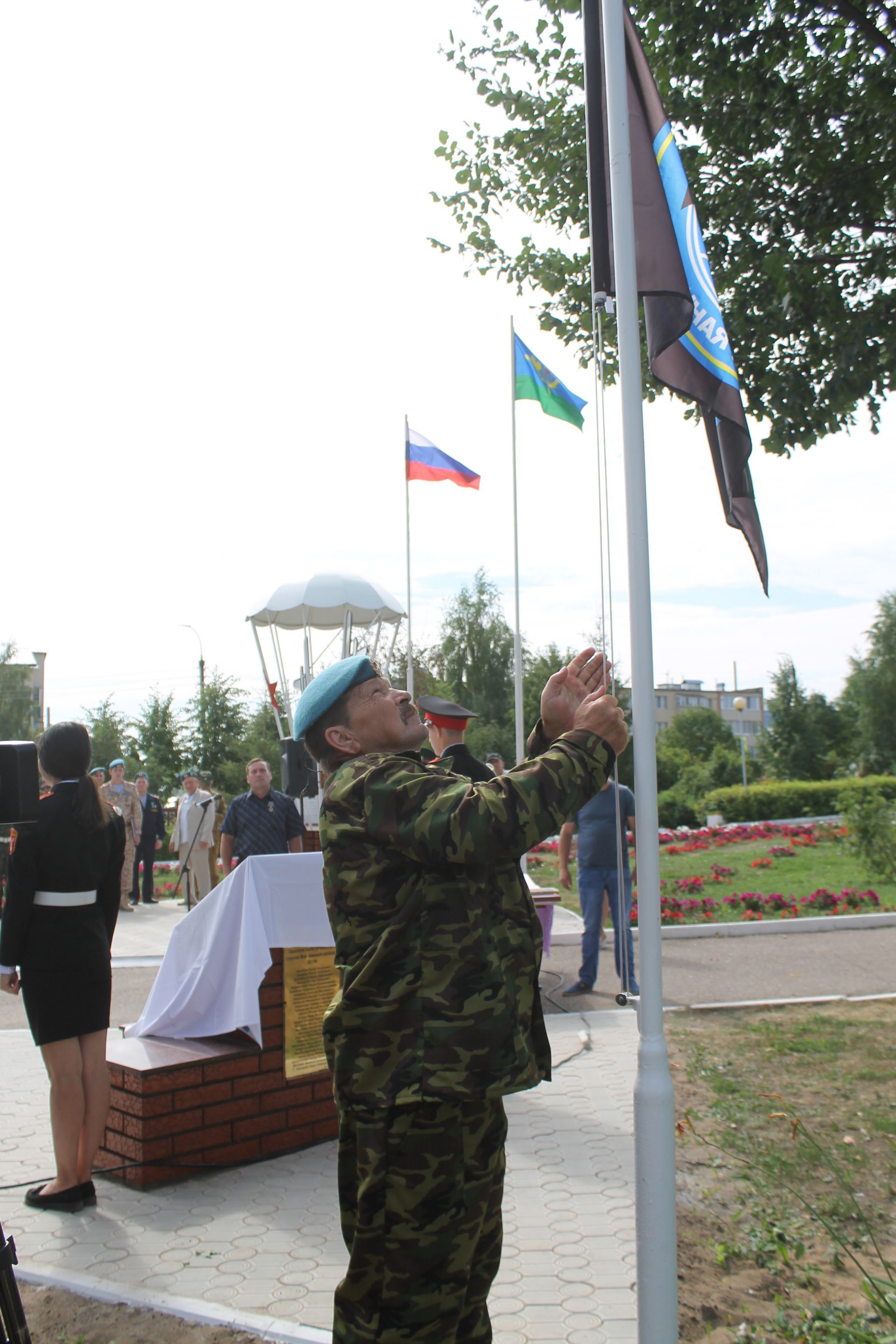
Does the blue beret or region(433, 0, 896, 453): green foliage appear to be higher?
region(433, 0, 896, 453): green foliage

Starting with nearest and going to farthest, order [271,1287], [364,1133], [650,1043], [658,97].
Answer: [364,1133], [650,1043], [658,97], [271,1287]

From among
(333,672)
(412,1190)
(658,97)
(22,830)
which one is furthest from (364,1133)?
(658,97)

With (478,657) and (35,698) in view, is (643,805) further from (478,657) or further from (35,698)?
(35,698)

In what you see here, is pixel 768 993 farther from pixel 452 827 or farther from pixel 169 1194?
pixel 452 827

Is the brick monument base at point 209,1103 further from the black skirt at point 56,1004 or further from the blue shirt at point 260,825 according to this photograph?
the blue shirt at point 260,825

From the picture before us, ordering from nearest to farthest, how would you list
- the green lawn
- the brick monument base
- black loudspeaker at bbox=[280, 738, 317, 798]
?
the brick monument base
black loudspeaker at bbox=[280, 738, 317, 798]
the green lawn

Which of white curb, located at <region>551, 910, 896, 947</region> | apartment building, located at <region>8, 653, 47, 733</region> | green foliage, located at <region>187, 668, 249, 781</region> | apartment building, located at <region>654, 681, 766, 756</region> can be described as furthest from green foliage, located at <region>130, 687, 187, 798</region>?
apartment building, located at <region>654, 681, 766, 756</region>

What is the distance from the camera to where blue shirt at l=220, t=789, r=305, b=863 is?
27.5 feet

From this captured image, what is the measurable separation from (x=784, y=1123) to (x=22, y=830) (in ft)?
12.5

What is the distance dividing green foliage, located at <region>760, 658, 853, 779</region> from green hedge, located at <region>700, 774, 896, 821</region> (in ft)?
49.6

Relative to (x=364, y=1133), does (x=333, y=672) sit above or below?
above

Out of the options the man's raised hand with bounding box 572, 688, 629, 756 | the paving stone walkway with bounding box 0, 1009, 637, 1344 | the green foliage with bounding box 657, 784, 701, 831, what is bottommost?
the green foliage with bounding box 657, 784, 701, 831

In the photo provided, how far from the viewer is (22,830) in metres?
4.22

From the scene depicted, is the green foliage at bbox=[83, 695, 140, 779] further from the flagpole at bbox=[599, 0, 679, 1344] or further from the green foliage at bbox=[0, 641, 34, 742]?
the flagpole at bbox=[599, 0, 679, 1344]
